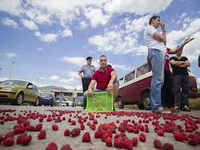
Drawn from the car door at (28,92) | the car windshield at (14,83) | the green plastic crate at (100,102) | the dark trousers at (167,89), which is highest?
the car windshield at (14,83)

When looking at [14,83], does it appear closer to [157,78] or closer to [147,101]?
[147,101]

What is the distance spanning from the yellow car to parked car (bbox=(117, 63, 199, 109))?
593 centimetres

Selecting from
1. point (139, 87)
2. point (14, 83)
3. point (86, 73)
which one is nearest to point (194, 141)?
point (86, 73)

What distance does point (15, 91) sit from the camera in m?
10.7

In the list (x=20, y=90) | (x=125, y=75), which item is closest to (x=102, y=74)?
(x=125, y=75)

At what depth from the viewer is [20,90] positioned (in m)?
11.1

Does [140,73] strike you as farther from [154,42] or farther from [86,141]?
[86,141]

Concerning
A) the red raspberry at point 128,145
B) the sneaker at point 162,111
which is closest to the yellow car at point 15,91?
the sneaker at point 162,111

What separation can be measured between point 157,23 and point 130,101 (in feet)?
18.0

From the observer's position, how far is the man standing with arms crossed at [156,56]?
4477mm

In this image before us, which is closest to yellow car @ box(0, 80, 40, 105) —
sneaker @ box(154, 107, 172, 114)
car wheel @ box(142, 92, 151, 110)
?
car wheel @ box(142, 92, 151, 110)

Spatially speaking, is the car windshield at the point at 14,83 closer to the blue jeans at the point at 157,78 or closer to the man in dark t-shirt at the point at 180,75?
the man in dark t-shirt at the point at 180,75

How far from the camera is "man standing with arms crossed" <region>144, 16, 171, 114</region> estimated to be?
4.48 m

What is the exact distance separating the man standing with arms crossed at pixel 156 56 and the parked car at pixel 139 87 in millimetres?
3031
